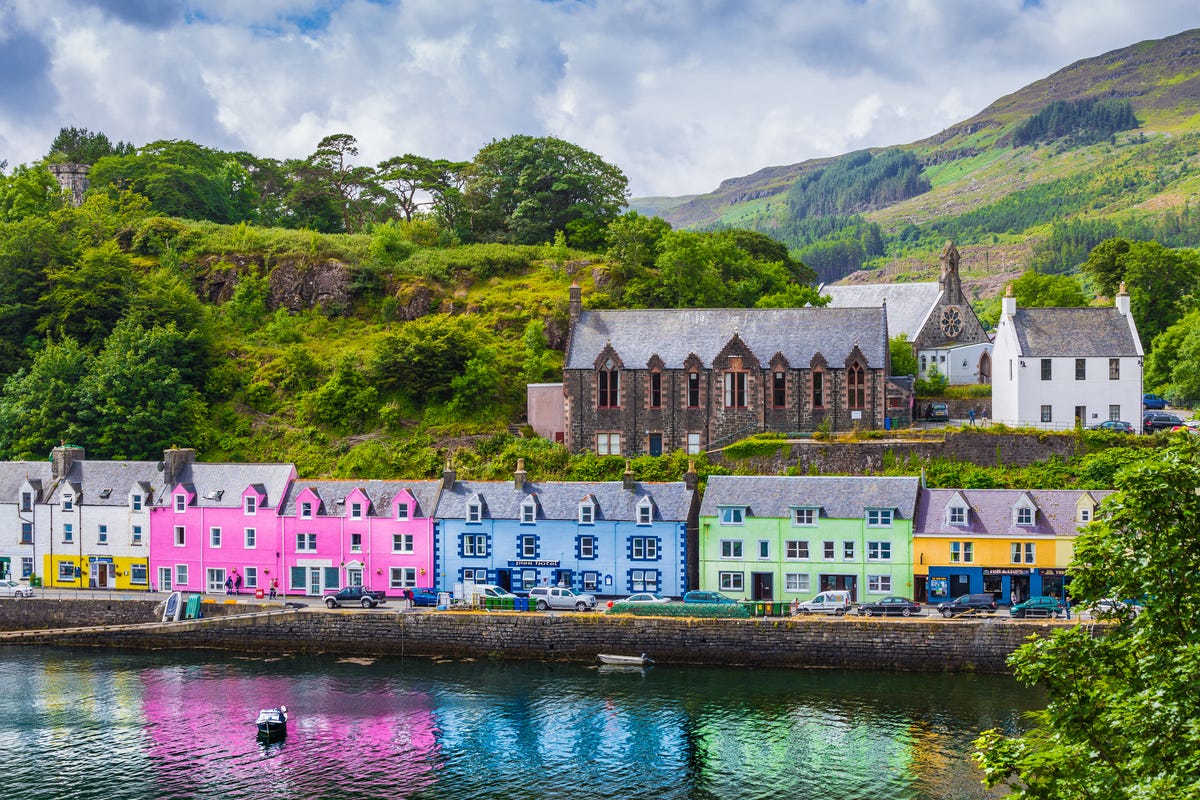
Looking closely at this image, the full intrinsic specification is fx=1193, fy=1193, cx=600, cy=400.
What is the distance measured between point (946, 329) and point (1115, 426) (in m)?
24.4

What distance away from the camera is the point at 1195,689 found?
18141 millimetres

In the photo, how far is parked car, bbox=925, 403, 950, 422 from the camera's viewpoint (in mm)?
76250

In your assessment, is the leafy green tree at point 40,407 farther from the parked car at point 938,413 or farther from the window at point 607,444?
the parked car at point 938,413

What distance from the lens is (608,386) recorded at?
74.0 metres

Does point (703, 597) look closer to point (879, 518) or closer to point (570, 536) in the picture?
point (570, 536)

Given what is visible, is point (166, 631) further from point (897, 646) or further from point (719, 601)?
point (897, 646)

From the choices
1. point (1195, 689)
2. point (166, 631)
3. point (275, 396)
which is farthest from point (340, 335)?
point (1195, 689)

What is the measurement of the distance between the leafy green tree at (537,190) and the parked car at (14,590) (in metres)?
51.6

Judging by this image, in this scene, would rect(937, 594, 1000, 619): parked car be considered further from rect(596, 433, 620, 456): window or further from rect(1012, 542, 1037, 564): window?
rect(596, 433, 620, 456): window

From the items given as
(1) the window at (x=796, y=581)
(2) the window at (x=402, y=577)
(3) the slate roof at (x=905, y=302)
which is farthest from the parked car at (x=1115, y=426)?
(2) the window at (x=402, y=577)

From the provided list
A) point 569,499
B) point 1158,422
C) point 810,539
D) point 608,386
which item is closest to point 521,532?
point 569,499

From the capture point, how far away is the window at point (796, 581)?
194ft

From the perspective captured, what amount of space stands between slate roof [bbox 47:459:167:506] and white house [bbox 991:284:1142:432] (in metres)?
50.1

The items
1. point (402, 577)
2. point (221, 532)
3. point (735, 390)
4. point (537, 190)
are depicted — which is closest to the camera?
point (402, 577)
